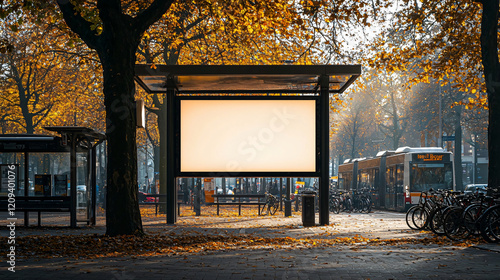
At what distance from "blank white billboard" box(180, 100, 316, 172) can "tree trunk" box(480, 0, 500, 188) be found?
4.60m

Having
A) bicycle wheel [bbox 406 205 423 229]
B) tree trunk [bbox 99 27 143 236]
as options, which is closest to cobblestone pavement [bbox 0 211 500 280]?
tree trunk [bbox 99 27 143 236]

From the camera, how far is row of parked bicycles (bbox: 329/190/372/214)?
3044cm

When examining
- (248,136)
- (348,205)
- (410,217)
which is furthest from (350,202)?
(248,136)

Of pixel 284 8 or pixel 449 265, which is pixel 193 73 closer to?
pixel 284 8

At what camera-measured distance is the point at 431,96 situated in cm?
4831

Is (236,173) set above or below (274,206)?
above

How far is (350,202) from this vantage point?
31.8 meters

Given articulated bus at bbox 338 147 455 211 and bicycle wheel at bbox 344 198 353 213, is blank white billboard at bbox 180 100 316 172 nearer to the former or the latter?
articulated bus at bbox 338 147 455 211

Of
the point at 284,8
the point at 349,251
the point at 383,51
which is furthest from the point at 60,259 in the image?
the point at 383,51

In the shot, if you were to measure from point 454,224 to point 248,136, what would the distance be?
6.34 metres

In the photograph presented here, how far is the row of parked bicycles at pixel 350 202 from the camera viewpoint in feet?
99.9

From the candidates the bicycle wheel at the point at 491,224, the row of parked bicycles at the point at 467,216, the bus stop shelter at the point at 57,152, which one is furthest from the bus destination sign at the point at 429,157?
the bicycle wheel at the point at 491,224

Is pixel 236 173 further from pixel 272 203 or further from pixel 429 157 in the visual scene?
pixel 429 157

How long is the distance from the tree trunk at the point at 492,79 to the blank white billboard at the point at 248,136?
460 centimetres
